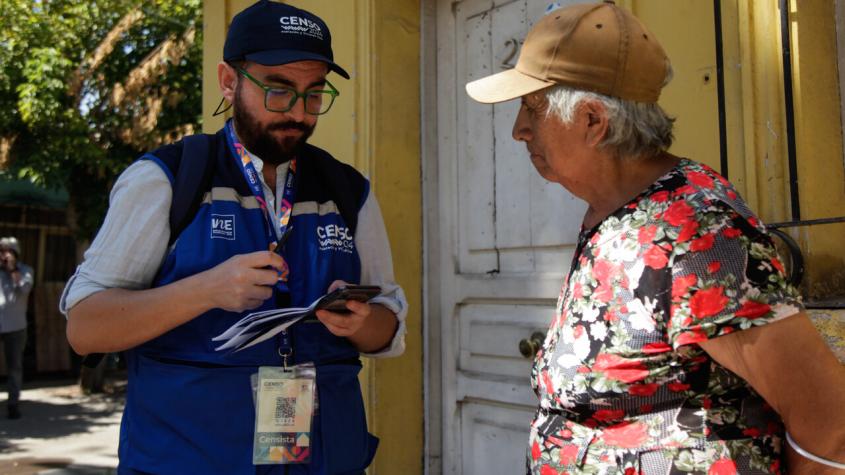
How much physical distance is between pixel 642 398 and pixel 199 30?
9159 mm

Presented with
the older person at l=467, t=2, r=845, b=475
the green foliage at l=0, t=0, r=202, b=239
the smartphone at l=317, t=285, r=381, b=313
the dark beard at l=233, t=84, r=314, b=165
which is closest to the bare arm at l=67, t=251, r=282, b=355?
the smartphone at l=317, t=285, r=381, b=313

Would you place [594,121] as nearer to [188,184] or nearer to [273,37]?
[273,37]

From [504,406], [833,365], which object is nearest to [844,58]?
[833,365]

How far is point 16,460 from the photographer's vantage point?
6.83 meters

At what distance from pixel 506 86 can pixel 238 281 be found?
737 millimetres

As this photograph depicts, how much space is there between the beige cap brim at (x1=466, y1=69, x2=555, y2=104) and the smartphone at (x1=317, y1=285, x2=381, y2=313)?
0.51m

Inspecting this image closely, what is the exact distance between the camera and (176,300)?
169cm

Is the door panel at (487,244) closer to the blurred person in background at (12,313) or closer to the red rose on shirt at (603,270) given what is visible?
the red rose on shirt at (603,270)

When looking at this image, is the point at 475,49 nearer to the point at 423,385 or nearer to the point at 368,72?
the point at 368,72

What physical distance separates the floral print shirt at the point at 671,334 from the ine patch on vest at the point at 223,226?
85 centimetres

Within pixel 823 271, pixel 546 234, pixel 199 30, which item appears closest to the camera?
pixel 823 271

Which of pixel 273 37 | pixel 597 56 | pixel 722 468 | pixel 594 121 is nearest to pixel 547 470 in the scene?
pixel 722 468

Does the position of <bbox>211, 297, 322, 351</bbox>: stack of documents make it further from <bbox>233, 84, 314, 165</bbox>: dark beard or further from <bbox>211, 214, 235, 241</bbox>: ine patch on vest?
<bbox>233, 84, 314, 165</bbox>: dark beard

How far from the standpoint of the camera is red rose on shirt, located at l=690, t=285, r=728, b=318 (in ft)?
Result: 4.27
